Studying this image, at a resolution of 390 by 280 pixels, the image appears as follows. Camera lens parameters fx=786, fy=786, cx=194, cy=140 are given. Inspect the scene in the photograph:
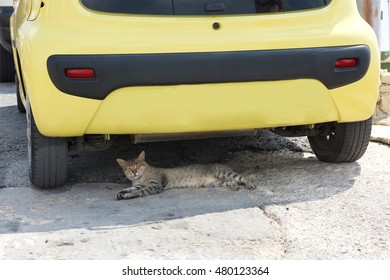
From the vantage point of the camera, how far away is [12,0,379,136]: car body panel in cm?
486

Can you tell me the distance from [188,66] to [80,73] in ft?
2.19

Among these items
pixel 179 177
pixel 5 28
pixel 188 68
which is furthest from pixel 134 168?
pixel 5 28

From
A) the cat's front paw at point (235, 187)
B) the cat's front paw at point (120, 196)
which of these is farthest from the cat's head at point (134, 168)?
the cat's front paw at point (235, 187)

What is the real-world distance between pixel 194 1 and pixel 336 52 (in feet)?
3.19

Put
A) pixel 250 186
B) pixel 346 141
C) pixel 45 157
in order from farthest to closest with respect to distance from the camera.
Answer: pixel 346 141 < pixel 250 186 < pixel 45 157

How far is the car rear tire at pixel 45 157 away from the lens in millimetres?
5234

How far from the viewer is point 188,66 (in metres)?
4.87

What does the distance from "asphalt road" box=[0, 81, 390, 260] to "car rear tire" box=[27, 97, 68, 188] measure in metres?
0.12

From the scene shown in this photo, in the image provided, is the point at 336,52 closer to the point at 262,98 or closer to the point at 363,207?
the point at 262,98

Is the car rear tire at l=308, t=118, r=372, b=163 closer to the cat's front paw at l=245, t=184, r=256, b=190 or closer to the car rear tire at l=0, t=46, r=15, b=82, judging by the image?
the cat's front paw at l=245, t=184, r=256, b=190

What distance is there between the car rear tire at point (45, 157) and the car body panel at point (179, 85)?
0.26m

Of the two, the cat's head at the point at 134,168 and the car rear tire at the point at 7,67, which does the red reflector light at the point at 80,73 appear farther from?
the car rear tire at the point at 7,67

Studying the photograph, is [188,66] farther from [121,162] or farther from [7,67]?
[7,67]

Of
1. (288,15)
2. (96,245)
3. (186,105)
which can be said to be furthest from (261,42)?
(96,245)
